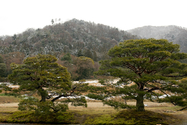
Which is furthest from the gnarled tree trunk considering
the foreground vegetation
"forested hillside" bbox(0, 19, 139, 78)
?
"forested hillside" bbox(0, 19, 139, 78)

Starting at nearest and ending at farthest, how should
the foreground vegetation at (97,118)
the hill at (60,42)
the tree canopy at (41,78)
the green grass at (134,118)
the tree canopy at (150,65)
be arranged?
1. the tree canopy at (150,65)
2. the green grass at (134,118)
3. the foreground vegetation at (97,118)
4. the tree canopy at (41,78)
5. the hill at (60,42)

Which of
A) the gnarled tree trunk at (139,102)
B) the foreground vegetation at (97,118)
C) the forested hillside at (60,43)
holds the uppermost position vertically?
the forested hillside at (60,43)

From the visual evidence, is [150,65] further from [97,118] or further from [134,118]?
[97,118]

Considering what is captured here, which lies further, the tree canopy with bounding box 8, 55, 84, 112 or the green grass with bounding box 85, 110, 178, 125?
the tree canopy with bounding box 8, 55, 84, 112

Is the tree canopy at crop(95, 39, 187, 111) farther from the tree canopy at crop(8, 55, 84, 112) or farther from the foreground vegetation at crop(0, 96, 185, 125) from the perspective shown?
the tree canopy at crop(8, 55, 84, 112)

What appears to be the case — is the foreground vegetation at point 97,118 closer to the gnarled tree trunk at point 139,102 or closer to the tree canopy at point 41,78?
the gnarled tree trunk at point 139,102

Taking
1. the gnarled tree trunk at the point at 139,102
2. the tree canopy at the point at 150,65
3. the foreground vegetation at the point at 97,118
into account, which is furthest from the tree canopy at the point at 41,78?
the gnarled tree trunk at the point at 139,102

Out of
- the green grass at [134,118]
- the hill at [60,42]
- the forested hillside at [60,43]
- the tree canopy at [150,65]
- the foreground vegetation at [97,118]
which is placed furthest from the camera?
the hill at [60,42]

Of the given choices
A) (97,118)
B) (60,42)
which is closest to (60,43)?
(60,42)

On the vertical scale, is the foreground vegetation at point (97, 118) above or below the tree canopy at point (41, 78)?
below

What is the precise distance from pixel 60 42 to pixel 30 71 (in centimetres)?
9690

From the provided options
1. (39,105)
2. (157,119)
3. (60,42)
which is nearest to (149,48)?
(157,119)

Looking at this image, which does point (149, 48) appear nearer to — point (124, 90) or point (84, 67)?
point (124, 90)

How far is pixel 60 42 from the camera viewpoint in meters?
108
